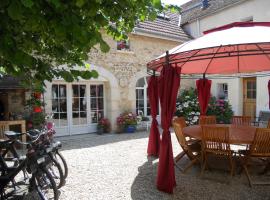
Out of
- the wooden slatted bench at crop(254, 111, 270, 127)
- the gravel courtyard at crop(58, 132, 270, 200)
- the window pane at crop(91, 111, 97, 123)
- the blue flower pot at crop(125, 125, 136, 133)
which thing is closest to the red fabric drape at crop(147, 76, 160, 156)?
the gravel courtyard at crop(58, 132, 270, 200)

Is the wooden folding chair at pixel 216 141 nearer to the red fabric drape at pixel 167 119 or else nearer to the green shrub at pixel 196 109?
the red fabric drape at pixel 167 119

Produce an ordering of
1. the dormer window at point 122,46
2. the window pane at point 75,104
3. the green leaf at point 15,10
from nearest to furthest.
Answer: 1. the green leaf at point 15,10
2. the window pane at point 75,104
3. the dormer window at point 122,46

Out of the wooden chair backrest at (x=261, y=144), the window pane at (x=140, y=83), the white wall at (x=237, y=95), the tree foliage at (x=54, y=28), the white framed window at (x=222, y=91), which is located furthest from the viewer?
the white framed window at (x=222, y=91)

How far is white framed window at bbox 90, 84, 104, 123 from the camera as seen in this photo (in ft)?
33.8

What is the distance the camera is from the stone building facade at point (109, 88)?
9.61 m

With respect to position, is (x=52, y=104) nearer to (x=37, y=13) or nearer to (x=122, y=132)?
(x=122, y=132)

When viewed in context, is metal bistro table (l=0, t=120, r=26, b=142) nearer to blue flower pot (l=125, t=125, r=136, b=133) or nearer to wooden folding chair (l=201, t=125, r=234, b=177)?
blue flower pot (l=125, t=125, r=136, b=133)

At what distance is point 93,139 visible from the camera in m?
9.00

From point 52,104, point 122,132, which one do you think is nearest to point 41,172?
point 52,104

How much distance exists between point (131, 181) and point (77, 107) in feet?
18.8

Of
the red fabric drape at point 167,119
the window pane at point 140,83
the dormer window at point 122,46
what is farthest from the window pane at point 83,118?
the red fabric drape at point 167,119

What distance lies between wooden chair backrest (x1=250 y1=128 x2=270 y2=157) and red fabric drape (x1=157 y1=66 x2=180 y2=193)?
1.51 metres

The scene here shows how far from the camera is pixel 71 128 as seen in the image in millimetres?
9742

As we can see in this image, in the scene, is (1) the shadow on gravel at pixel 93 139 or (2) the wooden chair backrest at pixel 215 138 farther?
(1) the shadow on gravel at pixel 93 139
